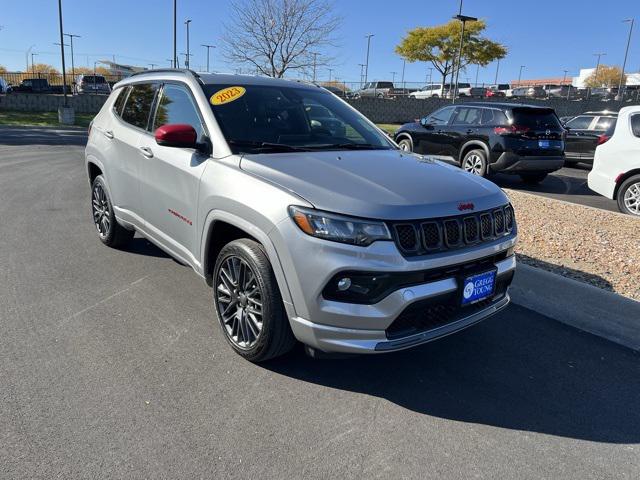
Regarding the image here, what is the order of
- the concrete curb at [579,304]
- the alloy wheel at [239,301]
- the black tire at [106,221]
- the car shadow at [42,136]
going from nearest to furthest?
the alloy wheel at [239,301], the concrete curb at [579,304], the black tire at [106,221], the car shadow at [42,136]

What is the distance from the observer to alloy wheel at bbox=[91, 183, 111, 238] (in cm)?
548

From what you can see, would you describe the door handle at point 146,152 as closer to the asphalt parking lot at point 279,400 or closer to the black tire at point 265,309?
the asphalt parking lot at point 279,400

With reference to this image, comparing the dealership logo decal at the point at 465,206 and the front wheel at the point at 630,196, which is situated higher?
the dealership logo decal at the point at 465,206

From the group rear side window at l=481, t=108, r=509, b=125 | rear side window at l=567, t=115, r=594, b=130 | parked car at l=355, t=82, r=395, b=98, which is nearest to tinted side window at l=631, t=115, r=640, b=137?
rear side window at l=481, t=108, r=509, b=125

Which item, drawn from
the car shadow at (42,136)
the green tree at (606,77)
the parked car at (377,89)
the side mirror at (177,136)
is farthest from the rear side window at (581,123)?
the green tree at (606,77)

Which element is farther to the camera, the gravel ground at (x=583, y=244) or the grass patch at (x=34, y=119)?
the grass patch at (x=34, y=119)

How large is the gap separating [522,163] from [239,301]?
8840mm

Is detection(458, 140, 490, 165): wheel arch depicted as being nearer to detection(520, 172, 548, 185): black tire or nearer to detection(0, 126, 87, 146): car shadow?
detection(520, 172, 548, 185): black tire

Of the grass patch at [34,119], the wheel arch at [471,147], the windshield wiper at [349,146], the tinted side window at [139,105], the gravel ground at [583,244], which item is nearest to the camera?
the windshield wiper at [349,146]

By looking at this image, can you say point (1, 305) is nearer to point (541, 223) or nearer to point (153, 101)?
point (153, 101)

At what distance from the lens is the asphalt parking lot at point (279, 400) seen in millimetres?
2549

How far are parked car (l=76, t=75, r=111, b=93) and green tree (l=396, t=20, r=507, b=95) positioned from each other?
94.8ft

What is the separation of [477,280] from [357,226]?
2.92ft

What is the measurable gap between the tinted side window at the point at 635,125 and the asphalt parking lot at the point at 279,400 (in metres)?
5.87
